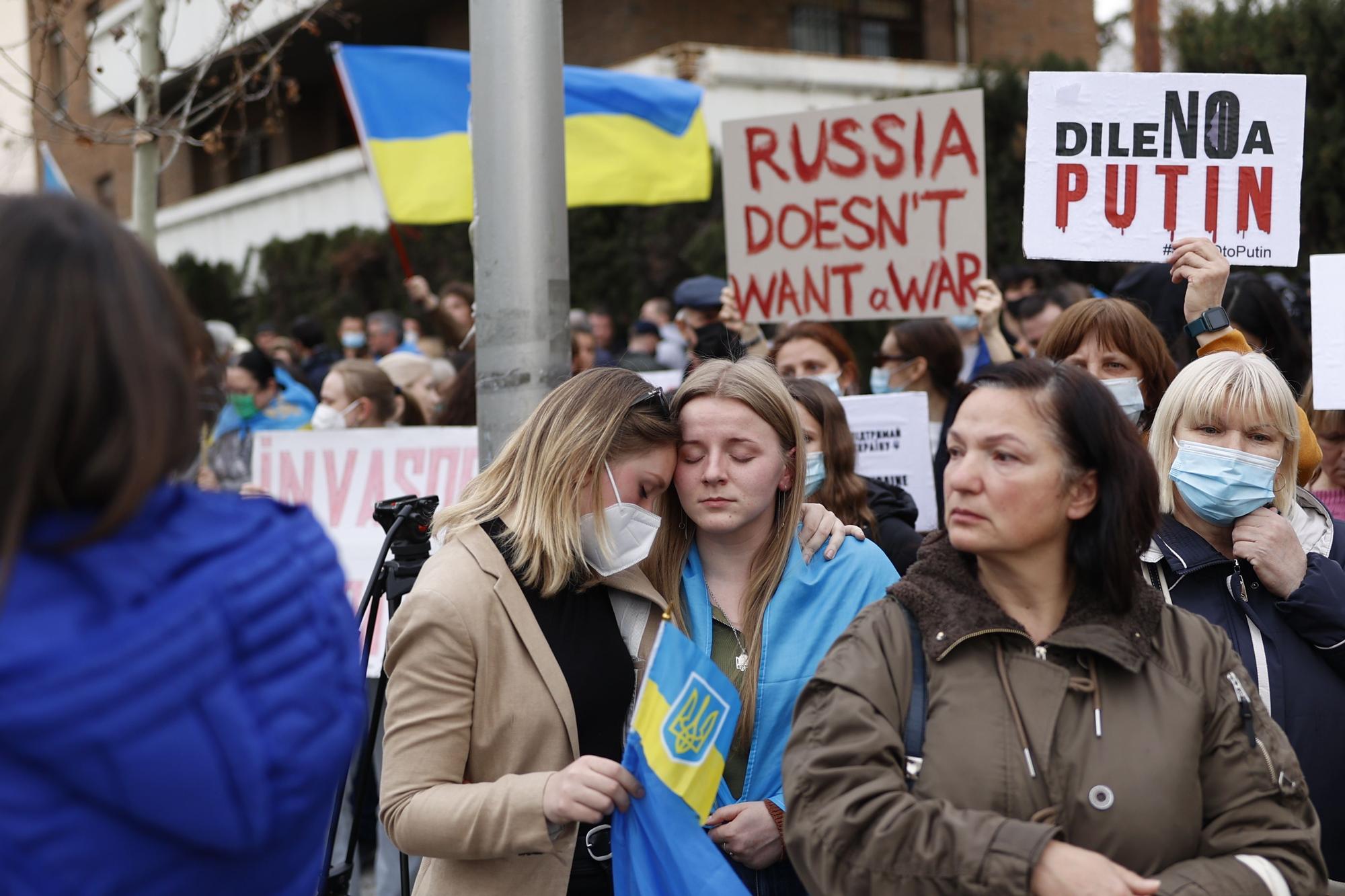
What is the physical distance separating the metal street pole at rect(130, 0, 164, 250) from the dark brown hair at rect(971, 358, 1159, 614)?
645cm

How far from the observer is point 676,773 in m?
2.33

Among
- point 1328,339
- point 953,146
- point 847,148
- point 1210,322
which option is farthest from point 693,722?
point 847,148

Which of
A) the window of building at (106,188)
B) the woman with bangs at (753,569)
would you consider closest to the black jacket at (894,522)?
the woman with bangs at (753,569)

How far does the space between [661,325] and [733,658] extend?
7.95 m

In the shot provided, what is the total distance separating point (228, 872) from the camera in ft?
5.22

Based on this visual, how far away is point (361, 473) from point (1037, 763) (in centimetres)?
382

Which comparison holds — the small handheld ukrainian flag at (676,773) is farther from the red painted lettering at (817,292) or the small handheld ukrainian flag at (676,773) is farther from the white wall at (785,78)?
the white wall at (785,78)

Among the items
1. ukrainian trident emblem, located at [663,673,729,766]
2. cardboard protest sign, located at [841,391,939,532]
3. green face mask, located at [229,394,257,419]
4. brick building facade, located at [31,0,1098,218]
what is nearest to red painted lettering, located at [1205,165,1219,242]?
cardboard protest sign, located at [841,391,939,532]

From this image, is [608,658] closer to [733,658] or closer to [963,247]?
[733,658]

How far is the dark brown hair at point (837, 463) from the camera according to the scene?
409 centimetres

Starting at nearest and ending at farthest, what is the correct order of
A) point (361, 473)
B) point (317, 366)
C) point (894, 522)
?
point (894, 522), point (361, 473), point (317, 366)

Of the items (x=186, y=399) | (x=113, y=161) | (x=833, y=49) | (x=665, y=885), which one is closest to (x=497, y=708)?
(x=665, y=885)

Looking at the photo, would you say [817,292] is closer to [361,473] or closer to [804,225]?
[804,225]

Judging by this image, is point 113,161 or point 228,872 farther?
point 113,161
